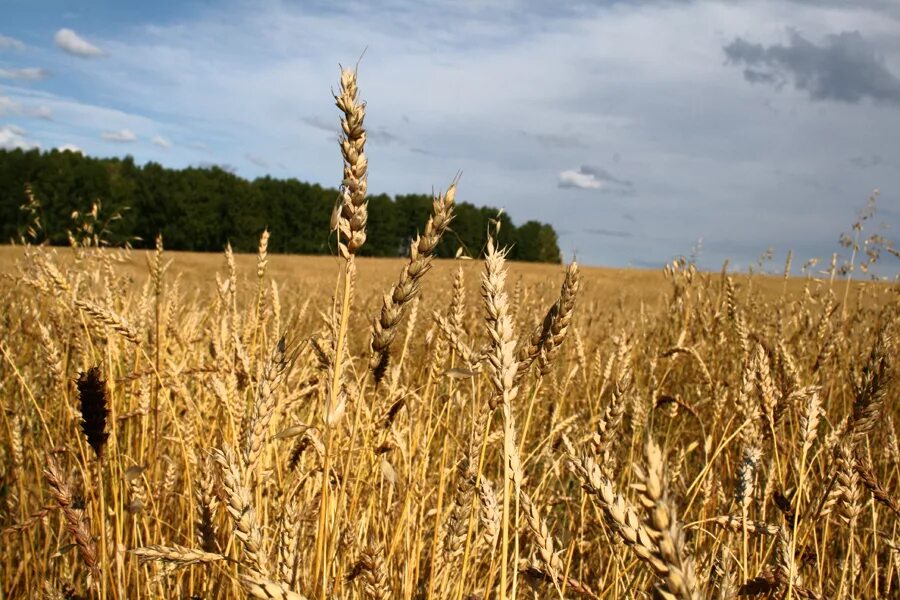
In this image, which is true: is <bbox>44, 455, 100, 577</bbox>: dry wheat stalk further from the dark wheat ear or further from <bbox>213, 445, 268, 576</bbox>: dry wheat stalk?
<bbox>213, 445, 268, 576</bbox>: dry wheat stalk

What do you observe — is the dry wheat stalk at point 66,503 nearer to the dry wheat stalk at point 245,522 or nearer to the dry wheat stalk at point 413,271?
the dry wheat stalk at point 245,522

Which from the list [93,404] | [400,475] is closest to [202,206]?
[400,475]

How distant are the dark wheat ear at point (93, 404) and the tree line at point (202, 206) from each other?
45.8 m

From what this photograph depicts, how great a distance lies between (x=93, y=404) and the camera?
1.31 metres

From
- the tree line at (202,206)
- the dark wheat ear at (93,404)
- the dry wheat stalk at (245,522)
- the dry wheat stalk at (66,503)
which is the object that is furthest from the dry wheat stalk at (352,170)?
the tree line at (202,206)

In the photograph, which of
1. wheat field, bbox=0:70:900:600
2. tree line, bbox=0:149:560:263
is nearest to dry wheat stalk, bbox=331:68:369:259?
wheat field, bbox=0:70:900:600

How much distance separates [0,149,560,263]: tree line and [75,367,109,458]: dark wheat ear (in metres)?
45.8

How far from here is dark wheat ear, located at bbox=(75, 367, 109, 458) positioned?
1287mm

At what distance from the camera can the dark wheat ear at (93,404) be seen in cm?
129

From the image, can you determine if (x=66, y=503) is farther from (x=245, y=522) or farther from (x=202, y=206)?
(x=202, y=206)

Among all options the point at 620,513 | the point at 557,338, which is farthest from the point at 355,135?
the point at 620,513

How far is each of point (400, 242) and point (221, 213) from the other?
1779 centimetres

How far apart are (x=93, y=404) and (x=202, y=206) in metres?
60.8

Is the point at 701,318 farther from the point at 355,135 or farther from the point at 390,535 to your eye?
the point at 355,135
